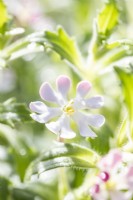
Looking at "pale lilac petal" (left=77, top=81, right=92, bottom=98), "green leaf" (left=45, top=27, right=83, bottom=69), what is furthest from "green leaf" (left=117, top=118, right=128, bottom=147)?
"green leaf" (left=45, top=27, right=83, bottom=69)

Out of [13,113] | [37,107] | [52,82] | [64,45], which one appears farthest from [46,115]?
[52,82]

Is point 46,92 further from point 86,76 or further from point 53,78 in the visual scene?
point 53,78

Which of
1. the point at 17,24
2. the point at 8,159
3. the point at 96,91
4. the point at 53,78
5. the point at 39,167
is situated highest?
the point at 17,24

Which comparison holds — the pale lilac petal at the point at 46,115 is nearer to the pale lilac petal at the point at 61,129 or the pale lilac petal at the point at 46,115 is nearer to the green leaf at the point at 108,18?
the pale lilac petal at the point at 61,129

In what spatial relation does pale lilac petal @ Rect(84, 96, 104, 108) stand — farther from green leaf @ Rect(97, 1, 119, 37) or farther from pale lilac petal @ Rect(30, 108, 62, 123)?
green leaf @ Rect(97, 1, 119, 37)

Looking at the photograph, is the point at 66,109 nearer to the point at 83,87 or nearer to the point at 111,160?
the point at 83,87

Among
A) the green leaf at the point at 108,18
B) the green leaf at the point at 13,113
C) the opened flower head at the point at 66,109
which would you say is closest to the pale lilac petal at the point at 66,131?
the opened flower head at the point at 66,109

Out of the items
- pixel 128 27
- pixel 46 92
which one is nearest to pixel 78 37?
pixel 128 27
